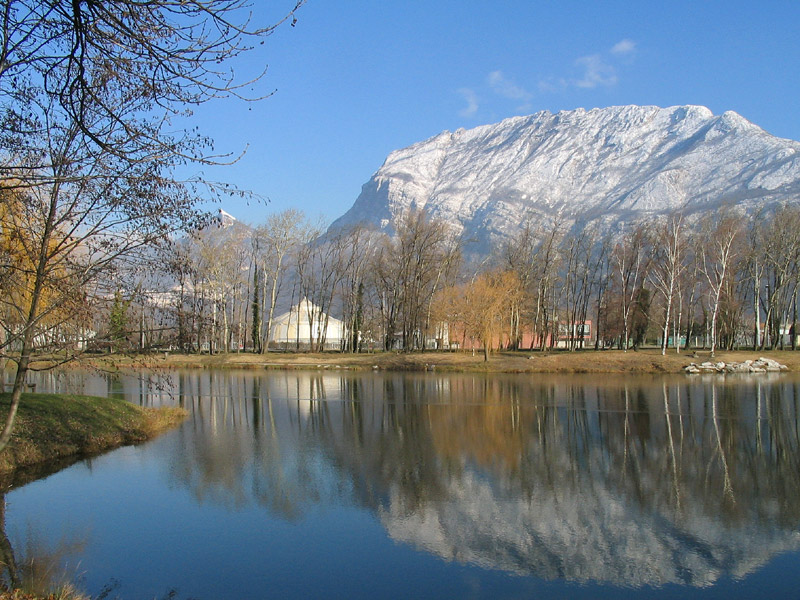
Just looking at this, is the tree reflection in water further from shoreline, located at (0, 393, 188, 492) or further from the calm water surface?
shoreline, located at (0, 393, 188, 492)

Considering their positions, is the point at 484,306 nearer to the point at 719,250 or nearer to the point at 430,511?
the point at 719,250

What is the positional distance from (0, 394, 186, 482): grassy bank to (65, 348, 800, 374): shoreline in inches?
1140

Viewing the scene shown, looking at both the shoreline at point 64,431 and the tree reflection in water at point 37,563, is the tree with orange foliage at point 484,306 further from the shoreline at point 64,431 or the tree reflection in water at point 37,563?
the tree reflection in water at point 37,563

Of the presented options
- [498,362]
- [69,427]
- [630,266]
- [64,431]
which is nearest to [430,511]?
[64,431]

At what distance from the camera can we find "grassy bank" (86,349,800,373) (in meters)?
53.6

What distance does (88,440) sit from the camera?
18719 mm

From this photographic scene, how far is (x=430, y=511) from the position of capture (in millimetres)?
11758

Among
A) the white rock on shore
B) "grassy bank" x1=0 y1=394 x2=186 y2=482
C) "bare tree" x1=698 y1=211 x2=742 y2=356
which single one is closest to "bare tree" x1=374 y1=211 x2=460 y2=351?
"bare tree" x1=698 y1=211 x2=742 y2=356

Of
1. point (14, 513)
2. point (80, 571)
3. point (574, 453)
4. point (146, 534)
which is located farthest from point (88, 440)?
point (574, 453)

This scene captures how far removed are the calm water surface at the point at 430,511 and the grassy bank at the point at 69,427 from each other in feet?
3.00

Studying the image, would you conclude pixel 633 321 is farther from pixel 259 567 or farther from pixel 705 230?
pixel 259 567

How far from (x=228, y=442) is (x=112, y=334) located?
9.89 meters

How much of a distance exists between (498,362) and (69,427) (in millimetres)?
42333

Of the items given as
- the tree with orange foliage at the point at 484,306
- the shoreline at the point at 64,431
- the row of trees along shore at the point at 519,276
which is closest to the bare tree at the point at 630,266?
the row of trees along shore at the point at 519,276
